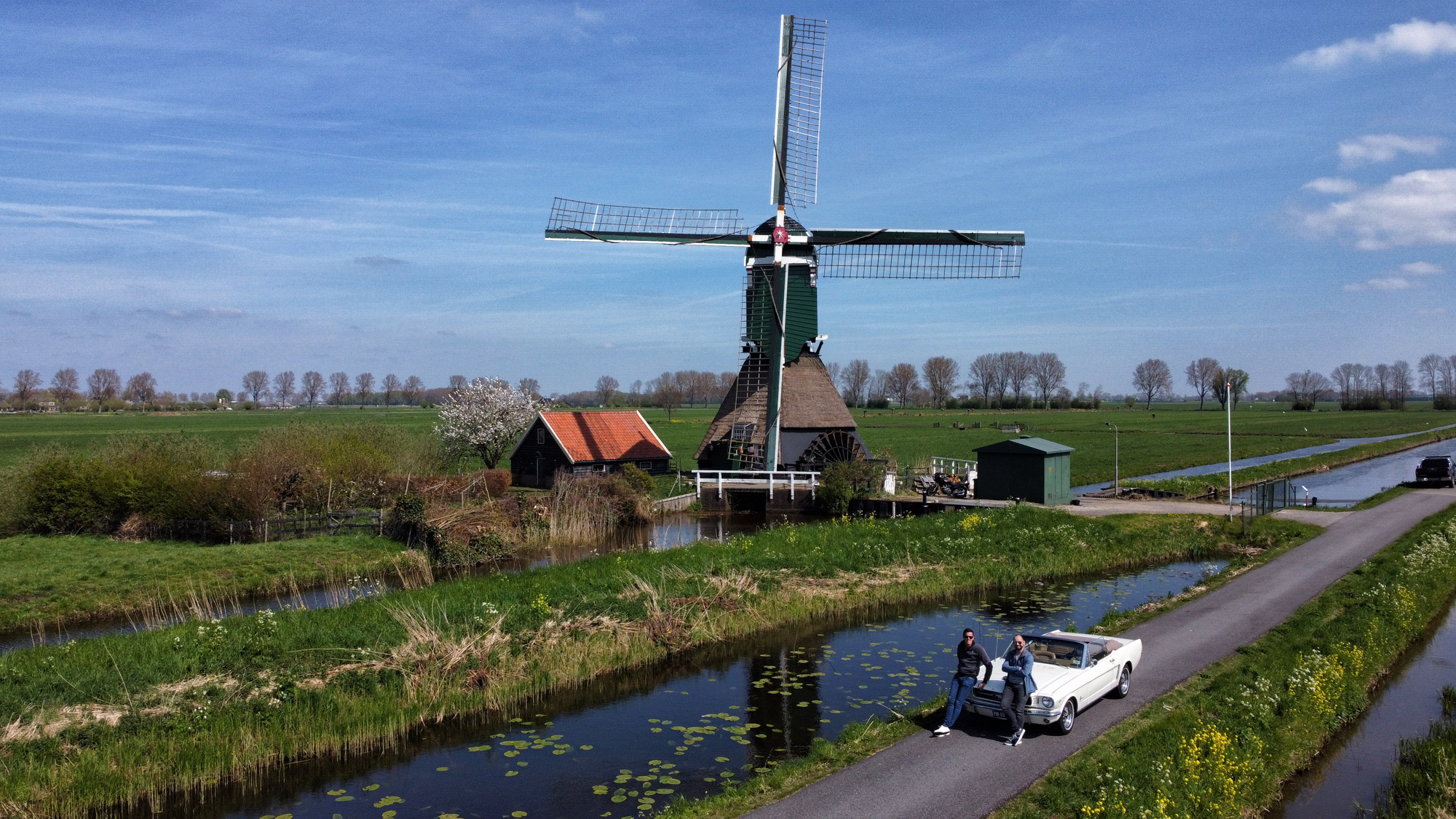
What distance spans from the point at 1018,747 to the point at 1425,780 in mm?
4898

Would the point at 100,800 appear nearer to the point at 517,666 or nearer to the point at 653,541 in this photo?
the point at 517,666

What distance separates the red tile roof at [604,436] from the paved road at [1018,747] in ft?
91.9

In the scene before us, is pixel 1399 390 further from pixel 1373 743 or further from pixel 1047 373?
pixel 1373 743

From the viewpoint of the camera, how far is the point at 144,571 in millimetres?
22766

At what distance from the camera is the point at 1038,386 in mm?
178875

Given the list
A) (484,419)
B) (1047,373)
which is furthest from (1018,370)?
(484,419)

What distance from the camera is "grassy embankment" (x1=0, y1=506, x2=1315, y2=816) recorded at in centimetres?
1124

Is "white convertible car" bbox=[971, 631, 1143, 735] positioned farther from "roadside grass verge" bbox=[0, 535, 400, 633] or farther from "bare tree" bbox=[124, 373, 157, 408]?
"bare tree" bbox=[124, 373, 157, 408]

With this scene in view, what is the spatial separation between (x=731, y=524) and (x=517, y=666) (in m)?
19.5

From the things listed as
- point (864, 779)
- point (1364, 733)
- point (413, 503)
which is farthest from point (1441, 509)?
point (413, 503)

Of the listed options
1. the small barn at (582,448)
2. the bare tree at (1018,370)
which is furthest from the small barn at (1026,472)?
the bare tree at (1018,370)

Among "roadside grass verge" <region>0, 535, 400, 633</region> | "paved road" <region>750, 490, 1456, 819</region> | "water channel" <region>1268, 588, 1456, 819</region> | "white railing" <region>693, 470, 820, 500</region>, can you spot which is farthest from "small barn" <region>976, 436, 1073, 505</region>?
"roadside grass verge" <region>0, 535, 400, 633</region>

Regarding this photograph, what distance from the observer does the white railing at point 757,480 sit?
35.8 m

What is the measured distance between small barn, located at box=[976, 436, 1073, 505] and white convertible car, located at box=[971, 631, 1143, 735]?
2012 cm
